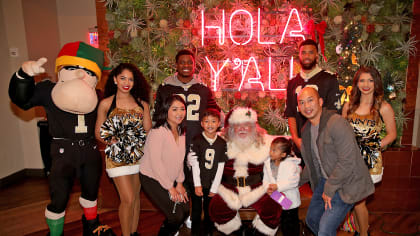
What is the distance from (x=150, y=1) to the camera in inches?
161

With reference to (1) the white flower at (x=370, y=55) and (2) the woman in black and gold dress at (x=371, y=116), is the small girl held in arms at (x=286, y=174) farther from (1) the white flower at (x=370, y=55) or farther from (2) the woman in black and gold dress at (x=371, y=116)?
(1) the white flower at (x=370, y=55)

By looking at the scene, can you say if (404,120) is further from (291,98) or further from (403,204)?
(291,98)

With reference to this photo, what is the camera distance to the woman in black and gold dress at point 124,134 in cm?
272

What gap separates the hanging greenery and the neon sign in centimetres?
4

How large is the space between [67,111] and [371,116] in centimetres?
315

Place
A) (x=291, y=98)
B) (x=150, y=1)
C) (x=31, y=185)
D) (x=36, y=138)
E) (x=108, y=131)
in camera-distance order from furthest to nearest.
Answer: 1. (x=36, y=138)
2. (x=31, y=185)
3. (x=150, y=1)
4. (x=291, y=98)
5. (x=108, y=131)

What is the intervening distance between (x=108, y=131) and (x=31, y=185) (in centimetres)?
340

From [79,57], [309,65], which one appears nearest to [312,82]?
[309,65]

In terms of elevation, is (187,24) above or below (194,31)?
above

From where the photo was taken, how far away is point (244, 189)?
2809mm

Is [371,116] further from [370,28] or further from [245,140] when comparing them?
[370,28]

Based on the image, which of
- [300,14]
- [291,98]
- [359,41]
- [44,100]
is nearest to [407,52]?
[359,41]

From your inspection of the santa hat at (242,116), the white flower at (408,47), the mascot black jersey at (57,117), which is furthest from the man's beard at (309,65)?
the mascot black jersey at (57,117)

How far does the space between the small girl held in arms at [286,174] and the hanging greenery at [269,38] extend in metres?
1.54
